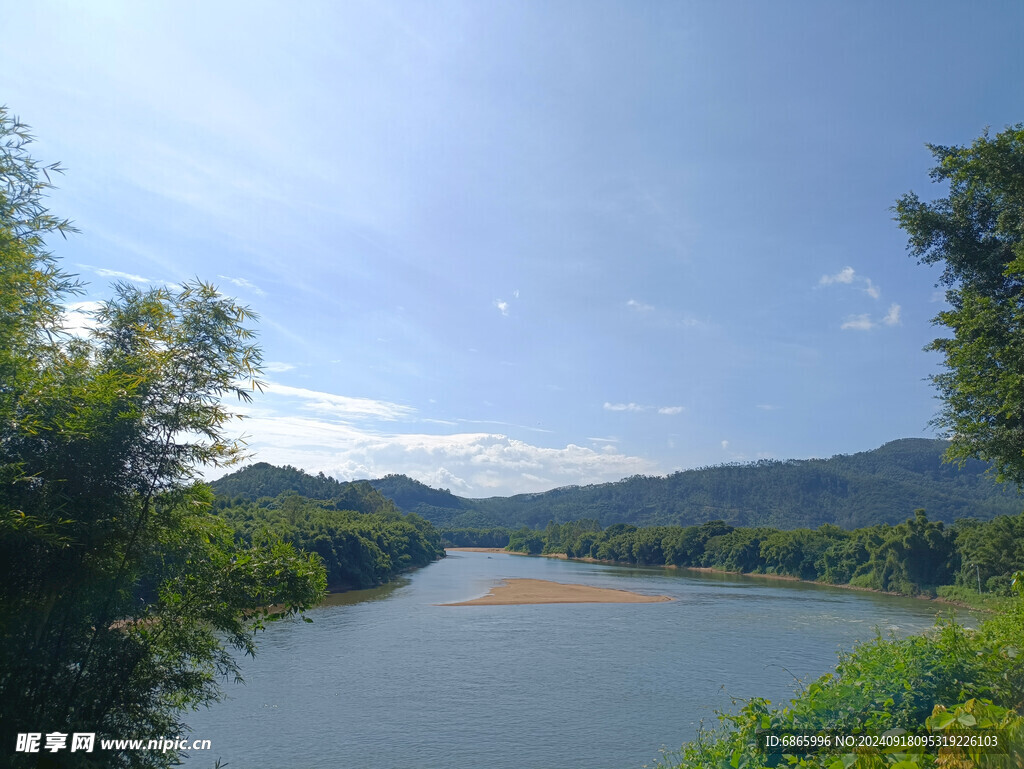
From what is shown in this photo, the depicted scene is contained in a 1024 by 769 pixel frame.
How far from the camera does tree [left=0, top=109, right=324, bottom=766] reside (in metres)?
6.73

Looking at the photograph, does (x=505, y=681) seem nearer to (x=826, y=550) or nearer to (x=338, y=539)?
(x=338, y=539)

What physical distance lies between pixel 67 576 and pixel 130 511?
36.8 inches

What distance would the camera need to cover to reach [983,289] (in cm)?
1551

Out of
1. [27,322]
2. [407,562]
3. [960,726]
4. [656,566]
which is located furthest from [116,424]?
[656,566]

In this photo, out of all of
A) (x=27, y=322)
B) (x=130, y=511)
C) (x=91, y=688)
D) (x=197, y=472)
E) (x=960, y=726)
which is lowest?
(x=91, y=688)

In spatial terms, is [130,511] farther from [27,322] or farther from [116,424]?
[27,322]

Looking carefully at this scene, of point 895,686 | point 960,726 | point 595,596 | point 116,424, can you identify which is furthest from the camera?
point 595,596

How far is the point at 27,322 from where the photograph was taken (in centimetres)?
741

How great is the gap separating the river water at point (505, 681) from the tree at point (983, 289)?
21.7ft

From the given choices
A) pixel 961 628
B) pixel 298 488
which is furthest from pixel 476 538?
pixel 961 628

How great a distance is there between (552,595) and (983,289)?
147 ft

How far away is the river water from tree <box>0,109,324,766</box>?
9.29 m

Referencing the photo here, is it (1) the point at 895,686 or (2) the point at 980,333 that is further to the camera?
(2) the point at 980,333

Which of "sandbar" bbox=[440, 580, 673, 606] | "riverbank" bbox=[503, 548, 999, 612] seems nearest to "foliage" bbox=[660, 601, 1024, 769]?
"riverbank" bbox=[503, 548, 999, 612]
